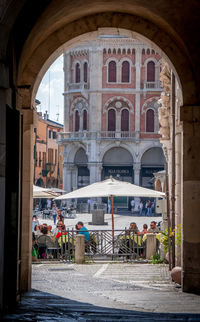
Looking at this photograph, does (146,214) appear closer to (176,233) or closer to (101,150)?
(101,150)

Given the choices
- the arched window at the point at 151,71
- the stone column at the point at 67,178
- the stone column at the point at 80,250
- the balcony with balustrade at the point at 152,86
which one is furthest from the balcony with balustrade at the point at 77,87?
the stone column at the point at 80,250

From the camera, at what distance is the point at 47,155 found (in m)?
77.6

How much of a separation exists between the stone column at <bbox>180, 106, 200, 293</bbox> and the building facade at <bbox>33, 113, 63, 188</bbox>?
2395 inches

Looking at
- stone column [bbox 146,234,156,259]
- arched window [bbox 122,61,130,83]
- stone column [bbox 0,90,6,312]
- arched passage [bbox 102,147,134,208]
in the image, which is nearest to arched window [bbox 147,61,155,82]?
arched window [bbox 122,61,130,83]

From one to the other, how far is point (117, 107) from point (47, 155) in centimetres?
2327

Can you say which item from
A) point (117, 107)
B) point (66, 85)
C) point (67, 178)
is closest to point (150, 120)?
point (117, 107)

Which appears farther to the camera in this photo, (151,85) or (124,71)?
(151,85)

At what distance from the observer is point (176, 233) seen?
11234mm

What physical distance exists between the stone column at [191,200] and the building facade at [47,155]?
200 feet

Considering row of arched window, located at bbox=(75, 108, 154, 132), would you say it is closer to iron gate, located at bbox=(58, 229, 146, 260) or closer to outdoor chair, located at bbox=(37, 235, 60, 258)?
iron gate, located at bbox=(58, 229, 146, 260)

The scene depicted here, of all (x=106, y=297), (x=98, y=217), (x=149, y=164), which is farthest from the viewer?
(x=149, y=164)

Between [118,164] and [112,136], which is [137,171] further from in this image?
[112,136]

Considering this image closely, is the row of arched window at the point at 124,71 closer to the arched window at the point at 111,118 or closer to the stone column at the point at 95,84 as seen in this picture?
the stone column at the point at 95,84

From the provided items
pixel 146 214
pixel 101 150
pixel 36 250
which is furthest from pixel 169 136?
pixel 101 150
